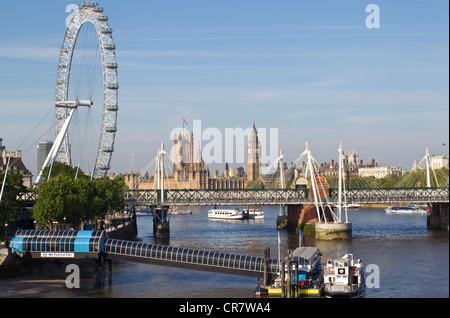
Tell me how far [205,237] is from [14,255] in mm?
31386

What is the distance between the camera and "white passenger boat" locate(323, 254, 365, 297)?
34062mm

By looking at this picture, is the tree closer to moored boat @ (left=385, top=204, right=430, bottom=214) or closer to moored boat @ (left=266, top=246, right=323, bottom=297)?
moored boat @ (left=266, top=246, right=323, bottom=297)

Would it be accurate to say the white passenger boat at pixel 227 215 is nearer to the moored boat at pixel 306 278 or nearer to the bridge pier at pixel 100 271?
the moored boat at pixel 306 278

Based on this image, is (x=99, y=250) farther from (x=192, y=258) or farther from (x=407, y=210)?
(x=407, y=210)

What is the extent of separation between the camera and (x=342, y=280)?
34.6 meters

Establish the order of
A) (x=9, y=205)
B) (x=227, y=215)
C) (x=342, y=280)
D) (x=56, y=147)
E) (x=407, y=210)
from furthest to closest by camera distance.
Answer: (x=407, y=210) → (x=227, y=215) → (x=56, y=147) → (x=9, y=205) → (x=342, y=280)

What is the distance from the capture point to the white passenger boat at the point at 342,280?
34.1 m

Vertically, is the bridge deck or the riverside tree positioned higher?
the riverside tree

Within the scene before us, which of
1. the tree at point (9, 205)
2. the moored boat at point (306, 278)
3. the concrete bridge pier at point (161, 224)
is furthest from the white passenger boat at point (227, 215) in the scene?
the moored boat at point (306, 278)

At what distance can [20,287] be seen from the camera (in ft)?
124

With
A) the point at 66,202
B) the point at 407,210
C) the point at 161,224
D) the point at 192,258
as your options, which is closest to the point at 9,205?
the point at 66,202

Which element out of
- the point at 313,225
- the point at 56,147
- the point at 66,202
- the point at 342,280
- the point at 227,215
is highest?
the point at 56,147

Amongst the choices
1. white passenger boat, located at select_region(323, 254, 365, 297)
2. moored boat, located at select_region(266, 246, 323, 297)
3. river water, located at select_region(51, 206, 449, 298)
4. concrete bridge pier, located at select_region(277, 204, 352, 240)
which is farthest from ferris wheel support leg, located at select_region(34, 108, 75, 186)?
white passenger boat, located at select_region(323, 254, 365, 297)

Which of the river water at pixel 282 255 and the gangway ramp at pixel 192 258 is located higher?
the gangway ramp at pixel 192 258
